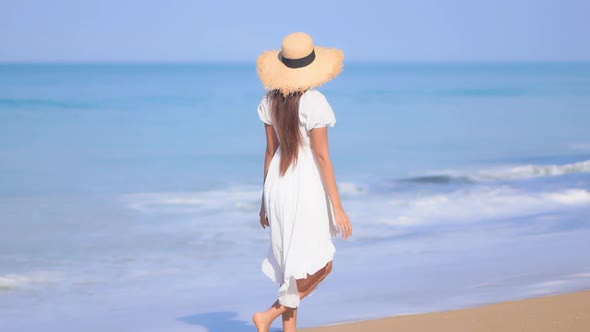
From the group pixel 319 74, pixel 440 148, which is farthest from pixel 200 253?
pixel 440 148

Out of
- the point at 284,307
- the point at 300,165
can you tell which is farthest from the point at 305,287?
the point at 300,165

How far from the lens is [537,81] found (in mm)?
31312

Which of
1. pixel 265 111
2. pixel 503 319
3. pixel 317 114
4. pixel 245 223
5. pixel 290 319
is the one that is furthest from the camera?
pixel 245 223

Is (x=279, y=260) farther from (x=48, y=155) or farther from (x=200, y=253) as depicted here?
(x=48, y=155)

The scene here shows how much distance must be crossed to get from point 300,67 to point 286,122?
0.20 m

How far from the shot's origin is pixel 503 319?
3625 mm

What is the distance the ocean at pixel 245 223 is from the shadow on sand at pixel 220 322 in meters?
0.01

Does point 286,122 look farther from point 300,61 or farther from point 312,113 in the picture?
point 300,61

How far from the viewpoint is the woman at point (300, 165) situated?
126 inches

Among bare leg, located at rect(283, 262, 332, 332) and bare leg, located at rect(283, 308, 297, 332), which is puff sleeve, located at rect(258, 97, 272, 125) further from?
bare leg, located at rect(283, 308, 297, 332)

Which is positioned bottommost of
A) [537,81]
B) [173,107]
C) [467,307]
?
[467,307]

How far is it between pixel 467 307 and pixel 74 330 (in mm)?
1740

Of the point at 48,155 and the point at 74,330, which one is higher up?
the point at 48,155

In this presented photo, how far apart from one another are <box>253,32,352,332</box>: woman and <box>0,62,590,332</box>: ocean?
2.56 feet
